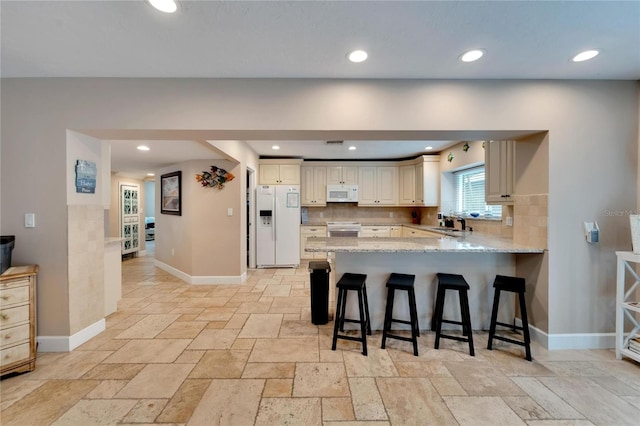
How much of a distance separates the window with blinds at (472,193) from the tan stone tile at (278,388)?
346 cm

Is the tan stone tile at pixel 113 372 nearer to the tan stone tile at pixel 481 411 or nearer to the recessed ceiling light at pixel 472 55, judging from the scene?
the tan stone tile at pixel 481 411

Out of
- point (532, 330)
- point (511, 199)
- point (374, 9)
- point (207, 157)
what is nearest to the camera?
point (374, 9)

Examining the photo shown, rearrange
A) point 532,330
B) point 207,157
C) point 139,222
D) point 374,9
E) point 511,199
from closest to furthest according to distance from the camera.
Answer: point 374,9
point 532,330
point 511,199
point 207,157
point 139,222

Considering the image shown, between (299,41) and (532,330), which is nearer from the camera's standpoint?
(299,41)

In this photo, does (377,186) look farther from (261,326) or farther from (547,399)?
(547,399)

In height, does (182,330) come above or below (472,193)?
below

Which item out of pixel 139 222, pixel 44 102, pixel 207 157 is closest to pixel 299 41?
pixel 44 102

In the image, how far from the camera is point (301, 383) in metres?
1.90

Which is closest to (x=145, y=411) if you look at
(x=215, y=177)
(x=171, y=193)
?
(x=215, y=177)

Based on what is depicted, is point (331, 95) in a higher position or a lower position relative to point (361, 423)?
higher

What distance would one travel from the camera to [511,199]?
2818 mm

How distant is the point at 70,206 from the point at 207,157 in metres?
2.22

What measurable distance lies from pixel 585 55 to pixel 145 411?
3808 millimetres

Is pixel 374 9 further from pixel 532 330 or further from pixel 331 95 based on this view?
pixel 532 330
